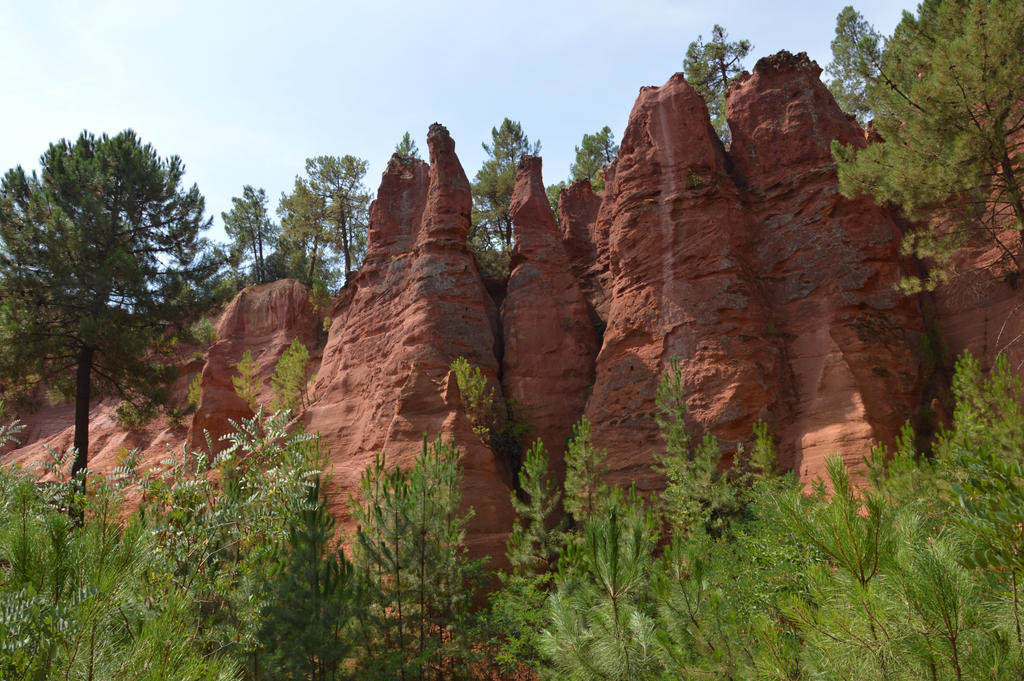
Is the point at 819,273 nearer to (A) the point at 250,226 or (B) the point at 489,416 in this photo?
(B) the point at 489,416

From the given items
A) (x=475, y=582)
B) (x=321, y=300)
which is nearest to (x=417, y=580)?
(x=475, y=582)

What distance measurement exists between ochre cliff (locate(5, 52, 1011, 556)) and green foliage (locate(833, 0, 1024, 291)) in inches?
150

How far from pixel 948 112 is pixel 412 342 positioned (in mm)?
19343

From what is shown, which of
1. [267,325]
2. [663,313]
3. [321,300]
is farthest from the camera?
[267,325]

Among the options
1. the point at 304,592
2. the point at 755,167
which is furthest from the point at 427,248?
the point at 304,592

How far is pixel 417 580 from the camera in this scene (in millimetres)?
11344

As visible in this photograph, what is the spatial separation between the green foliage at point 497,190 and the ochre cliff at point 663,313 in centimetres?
788

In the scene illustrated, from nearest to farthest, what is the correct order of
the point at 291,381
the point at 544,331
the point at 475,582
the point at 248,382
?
the point at 475,582 → the point at 544,331 → the point at 291,381 → the point at 248,382

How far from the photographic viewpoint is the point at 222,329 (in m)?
41.2

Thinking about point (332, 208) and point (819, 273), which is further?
point (332, 208)

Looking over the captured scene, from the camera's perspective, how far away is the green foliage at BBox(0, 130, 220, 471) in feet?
62.2

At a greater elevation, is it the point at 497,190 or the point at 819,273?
the point at 497,190

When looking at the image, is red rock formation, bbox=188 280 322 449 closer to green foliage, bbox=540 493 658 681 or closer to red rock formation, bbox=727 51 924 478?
red rock formation, bbox=727 51 924 478

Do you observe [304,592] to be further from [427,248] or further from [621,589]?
[427,248]
